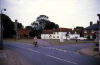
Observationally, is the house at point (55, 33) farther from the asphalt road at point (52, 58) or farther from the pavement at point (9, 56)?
the asphalt road at point (52, 58)

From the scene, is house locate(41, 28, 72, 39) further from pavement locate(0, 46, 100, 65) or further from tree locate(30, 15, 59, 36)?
pavement locate(0, 46, 100, 65)

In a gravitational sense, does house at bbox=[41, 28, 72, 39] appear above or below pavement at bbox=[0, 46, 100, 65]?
above

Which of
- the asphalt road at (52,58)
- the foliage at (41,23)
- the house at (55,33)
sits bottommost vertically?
the asphalt road at (52,58)

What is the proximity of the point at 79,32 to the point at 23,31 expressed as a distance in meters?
48.4

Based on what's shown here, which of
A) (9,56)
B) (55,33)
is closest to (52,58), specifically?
(9,56)

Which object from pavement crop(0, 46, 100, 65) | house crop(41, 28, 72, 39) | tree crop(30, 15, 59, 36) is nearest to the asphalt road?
pavement crop(0, 46, 100, 65)

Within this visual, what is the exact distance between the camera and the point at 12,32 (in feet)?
237

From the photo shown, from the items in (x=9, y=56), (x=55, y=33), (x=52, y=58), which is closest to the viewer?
(x=52, y=58)

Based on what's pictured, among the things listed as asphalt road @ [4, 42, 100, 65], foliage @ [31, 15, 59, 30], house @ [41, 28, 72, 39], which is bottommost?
asphalt road @ [4, 42, 100, 65]

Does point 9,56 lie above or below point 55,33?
below

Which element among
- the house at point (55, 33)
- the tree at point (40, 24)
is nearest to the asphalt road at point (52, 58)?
the house at point (55, 33)

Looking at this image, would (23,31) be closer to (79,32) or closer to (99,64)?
(79,32)

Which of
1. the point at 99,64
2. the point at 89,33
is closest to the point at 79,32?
the point at 89,33

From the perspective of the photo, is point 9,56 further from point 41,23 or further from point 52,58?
point 41,23
